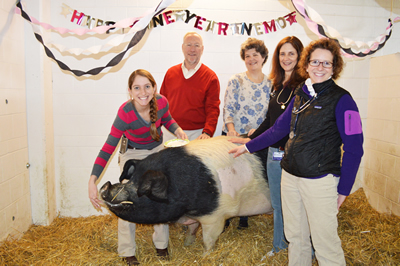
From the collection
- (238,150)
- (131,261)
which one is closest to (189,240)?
(131,261)

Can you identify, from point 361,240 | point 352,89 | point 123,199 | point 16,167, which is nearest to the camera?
point 123,199

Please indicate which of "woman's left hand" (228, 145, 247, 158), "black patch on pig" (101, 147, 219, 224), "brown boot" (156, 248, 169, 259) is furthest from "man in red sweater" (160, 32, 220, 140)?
"brown boot" (156, 248, 169, 259)

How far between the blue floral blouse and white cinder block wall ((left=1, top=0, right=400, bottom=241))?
0.94 metres

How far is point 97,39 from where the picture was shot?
4043 mm

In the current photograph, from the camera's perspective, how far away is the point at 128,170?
2588mm

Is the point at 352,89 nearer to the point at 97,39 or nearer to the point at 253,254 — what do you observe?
the point at 253,254

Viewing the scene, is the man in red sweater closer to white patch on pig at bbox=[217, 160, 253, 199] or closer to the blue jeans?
white patch on pig at bbox=[217, 160, 253, 199]

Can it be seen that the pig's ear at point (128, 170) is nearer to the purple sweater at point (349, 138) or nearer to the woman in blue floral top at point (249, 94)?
the woman in blue floral top at point (249, 94)

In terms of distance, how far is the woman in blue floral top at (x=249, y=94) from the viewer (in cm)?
324

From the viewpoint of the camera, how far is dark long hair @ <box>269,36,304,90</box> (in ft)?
8.36

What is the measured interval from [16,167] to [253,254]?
2754mm

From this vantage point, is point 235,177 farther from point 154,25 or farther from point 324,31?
point 154,25

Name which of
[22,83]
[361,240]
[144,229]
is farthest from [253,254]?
[22,83]

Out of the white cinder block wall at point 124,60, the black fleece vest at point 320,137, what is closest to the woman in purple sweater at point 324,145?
the black fleece vest at point 320,137
